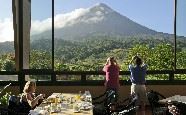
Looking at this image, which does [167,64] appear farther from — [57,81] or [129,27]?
[129,27]

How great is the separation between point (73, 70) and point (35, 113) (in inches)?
196

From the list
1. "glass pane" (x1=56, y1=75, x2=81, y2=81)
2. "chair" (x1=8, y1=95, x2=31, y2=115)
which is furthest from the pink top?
"chair" (x1=8, y1=95, x2=31, y2=115)

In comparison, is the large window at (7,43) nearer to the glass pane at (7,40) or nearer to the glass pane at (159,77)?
the glass pane at (7,40)

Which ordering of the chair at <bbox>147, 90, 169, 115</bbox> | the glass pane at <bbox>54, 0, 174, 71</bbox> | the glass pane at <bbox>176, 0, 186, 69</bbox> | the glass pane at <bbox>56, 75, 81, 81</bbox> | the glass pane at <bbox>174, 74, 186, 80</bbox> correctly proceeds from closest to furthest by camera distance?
the chair at <bbox>147, 90, 169, 115</bbox> < the glass pane at <bbox>56, 75, 81, 81</bbox> < the glass pane at <bbox>174, 74, 186, 80</bbox> < the glass pane at <bbox>176, 0, 186, 69</bbox> < the glass pane at <bbox>54, 0, 174, 71</bbox>

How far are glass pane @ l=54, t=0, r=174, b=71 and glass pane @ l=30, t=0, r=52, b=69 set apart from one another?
21cm

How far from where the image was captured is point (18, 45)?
11.7m

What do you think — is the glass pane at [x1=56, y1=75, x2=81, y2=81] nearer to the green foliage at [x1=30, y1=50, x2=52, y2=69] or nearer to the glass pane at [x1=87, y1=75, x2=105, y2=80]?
the glass pane at [x1=87, y1=75, x2=105, y2=80]

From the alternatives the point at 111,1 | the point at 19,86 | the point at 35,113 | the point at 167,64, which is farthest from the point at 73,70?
the point at 111,1

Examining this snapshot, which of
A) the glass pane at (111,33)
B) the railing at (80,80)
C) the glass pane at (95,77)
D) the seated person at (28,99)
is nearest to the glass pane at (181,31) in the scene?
the glass pane at (111,33)

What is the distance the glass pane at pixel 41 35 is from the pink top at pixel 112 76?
1.64 meters

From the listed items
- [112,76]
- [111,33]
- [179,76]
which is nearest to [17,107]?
[112,76]

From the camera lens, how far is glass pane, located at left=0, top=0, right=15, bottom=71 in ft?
39.0

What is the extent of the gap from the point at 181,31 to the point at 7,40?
386cm

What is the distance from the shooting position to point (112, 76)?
35.7 ft
